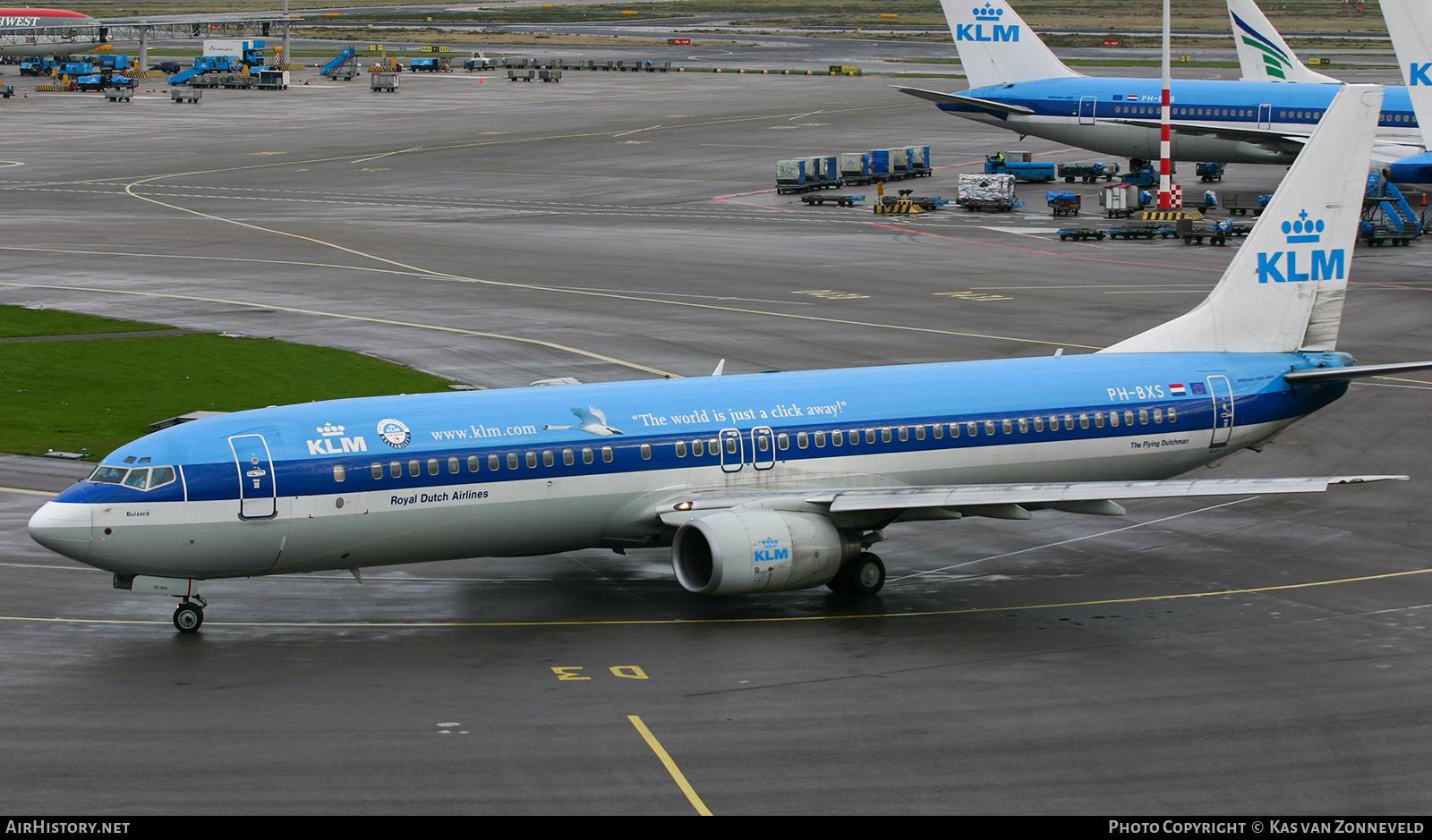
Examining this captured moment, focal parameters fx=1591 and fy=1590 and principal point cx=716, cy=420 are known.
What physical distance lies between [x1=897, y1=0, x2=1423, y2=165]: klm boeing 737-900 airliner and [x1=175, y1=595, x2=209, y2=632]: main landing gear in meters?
73.4

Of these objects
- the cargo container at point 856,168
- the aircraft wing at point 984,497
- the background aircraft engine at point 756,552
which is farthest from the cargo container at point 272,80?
the background aircraft engine at point 756,552

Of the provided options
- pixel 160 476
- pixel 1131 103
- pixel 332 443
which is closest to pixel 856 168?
pixel 1131 103

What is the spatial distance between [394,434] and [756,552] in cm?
751

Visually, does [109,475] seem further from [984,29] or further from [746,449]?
[984,29]

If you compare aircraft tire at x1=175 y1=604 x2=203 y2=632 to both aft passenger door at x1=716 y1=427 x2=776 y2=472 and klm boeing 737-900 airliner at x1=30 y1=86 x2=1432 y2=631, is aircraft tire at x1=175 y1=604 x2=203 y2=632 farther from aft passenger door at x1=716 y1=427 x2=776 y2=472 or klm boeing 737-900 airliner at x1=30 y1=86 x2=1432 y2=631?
aft passenger door at x1=716 y1=427 x2=776 y2=472

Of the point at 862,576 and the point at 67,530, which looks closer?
the point at 67,530

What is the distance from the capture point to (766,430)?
34125 mm

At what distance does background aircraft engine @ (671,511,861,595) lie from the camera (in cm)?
3134

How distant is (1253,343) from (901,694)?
1698 cm

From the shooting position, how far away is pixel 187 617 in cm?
3116

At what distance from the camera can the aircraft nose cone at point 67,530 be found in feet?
95.9

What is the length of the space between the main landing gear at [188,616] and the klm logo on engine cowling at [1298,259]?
26224mm

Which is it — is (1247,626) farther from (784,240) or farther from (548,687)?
(784,240)

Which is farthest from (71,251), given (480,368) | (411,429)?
(411,429)
